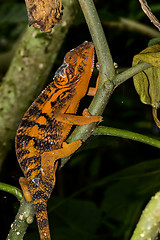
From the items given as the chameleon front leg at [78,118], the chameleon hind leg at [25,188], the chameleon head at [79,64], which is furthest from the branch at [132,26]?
the chameleon hind leg at [25,188]

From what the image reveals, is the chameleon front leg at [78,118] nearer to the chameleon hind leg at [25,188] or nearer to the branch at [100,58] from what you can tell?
the branch at [100,58]

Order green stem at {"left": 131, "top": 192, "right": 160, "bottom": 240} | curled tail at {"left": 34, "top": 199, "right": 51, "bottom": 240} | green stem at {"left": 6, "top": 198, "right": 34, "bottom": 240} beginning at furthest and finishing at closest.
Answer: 1. curled tail at {"left": 34, "top": 199, "right": 51, "bottom": 240}
2. green stem at {"left": 6, "top": 198, "right": 34, "bottom": 240}
3. green stem at {"left": 131, "top": 192, "right": 160, "bottom": 240}

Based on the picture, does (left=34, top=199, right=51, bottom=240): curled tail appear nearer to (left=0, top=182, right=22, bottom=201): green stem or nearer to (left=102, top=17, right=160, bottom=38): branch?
(left=0, top=182, right=22, bottom=201): green stem

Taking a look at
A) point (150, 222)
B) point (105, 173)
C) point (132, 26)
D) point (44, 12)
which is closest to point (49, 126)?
point (44, 12)

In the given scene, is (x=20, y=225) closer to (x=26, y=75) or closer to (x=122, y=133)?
(x=122, y=133)

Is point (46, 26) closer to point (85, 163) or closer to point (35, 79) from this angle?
point (35, 79)

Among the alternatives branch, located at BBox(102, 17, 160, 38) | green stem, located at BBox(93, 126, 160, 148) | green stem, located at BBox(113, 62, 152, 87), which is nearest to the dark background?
branch, located at BBox(102, 17, 160, 38)

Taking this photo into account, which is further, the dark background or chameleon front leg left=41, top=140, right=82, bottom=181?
the dark background
